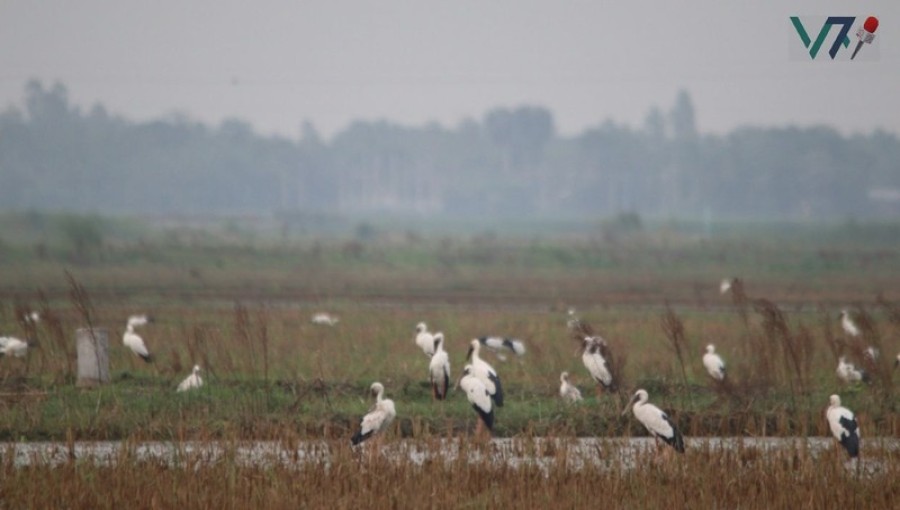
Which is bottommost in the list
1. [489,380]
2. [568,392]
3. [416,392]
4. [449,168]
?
[416,392]

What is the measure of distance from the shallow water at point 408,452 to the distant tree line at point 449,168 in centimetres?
10299

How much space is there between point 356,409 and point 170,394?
90.2 inches

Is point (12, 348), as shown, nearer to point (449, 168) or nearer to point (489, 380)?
point (489, 380)

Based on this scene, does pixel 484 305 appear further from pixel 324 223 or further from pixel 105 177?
pixel 105 177

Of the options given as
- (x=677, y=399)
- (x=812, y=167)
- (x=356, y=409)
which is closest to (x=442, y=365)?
(x=356, y=409)

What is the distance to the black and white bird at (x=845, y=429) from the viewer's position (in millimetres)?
14189

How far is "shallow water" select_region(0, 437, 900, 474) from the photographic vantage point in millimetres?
13891

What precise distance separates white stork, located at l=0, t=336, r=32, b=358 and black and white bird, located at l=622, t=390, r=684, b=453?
8944mm

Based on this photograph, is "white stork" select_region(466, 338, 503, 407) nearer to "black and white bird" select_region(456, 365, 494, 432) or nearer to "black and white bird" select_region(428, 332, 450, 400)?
"black and white bird" select_region(456, 365, 494, 432)

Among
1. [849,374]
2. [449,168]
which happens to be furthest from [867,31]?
[449,168]

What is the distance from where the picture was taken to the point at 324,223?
11244 cm

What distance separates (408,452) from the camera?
14.3 metres

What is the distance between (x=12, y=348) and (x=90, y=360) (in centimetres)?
294

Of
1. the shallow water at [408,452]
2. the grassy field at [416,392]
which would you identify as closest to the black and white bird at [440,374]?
the grassy field at [416,392]
